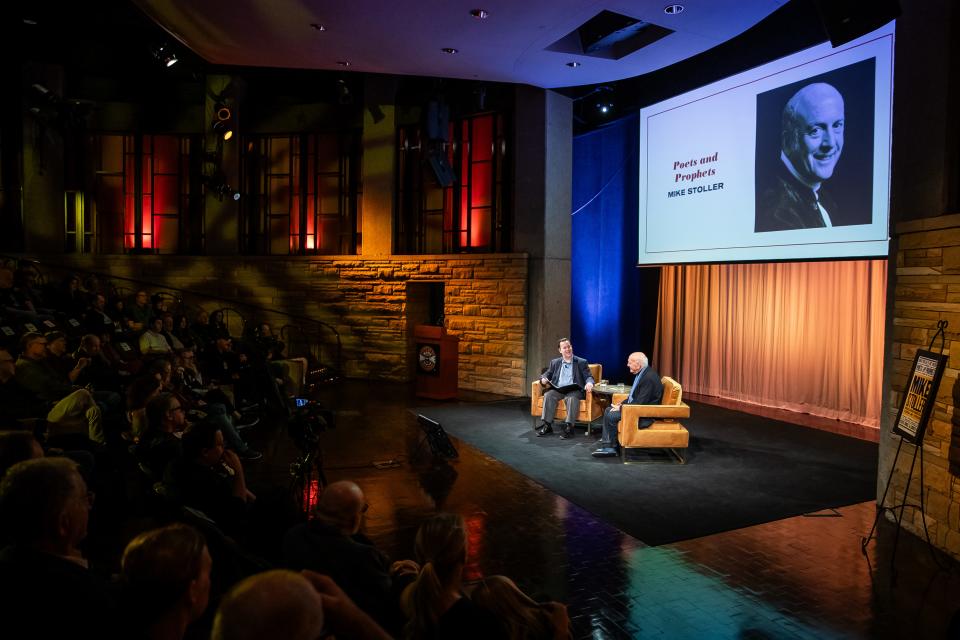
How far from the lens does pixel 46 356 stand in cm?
566

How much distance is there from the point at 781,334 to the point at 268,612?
8.96 metres

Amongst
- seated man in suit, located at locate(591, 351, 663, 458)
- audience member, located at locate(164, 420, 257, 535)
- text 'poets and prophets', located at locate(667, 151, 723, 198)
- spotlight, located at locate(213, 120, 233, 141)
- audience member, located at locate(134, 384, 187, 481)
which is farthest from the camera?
spotlight, located at locate(213, 120, 233, 141)

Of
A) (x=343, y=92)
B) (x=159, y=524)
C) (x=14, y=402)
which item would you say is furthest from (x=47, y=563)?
(x=343, y=92)

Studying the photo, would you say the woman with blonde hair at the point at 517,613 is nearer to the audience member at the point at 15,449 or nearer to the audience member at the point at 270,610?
the audience member at the point at 270,610

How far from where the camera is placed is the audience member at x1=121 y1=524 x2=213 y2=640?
5.41ft

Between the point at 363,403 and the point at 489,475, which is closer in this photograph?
the point at 489,475

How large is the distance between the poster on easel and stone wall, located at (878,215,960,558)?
20cm

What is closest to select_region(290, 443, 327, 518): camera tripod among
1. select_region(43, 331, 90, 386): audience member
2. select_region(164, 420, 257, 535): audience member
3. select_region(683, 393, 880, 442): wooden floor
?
select_region(164, 420, 257, 535): audience member

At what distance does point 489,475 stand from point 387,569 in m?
3.49

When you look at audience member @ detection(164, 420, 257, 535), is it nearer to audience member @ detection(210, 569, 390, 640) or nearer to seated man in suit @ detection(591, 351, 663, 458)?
audience member @ detection(210, 569, 390, 640)

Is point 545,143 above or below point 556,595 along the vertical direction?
above

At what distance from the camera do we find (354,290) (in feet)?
39.1

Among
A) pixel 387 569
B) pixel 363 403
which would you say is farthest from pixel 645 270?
pixel 387 569

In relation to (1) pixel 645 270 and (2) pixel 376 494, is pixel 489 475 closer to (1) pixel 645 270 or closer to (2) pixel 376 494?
(2) pixel 376 494
